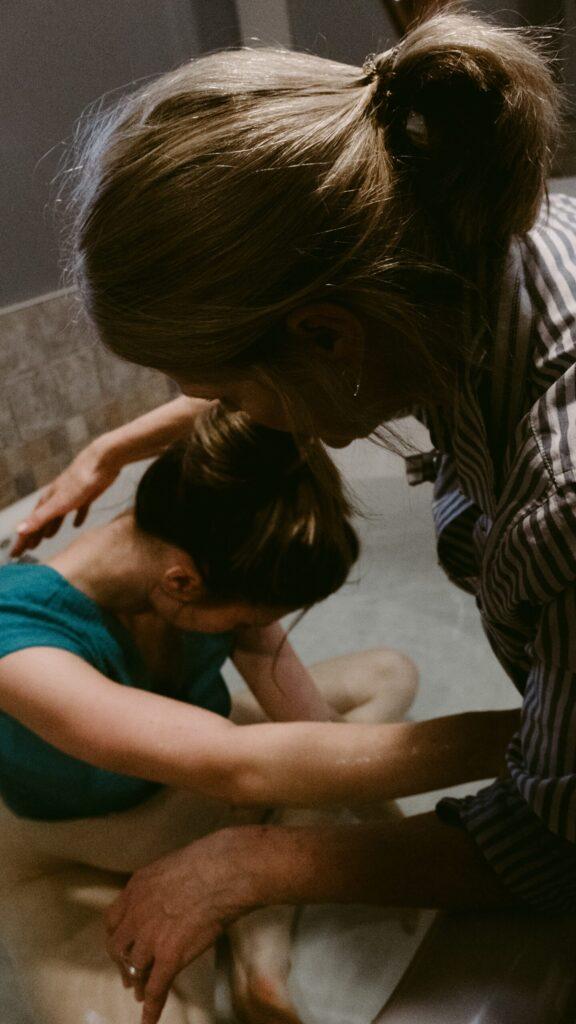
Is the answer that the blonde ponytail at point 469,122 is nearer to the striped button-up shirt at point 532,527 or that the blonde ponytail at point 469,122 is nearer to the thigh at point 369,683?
the striped button-up shirt at point 532,527

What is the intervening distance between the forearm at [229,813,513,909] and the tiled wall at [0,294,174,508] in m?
0.73

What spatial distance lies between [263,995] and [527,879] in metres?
0.30

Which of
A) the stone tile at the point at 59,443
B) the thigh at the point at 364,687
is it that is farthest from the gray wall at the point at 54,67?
the thigh at the point at 364,687

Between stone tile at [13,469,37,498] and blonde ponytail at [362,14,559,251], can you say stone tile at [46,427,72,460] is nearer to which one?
stone tile at [13,469,37,498]

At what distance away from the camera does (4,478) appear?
1.30 metres

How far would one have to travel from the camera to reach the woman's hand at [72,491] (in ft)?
3.45

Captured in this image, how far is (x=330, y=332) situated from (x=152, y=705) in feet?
1.27

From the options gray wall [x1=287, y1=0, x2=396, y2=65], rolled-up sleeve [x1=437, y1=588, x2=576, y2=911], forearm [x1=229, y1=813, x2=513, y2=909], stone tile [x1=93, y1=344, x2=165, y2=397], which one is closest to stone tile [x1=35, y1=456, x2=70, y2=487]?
stone tile [x1=93, y1=344, x2=165, y2=397]

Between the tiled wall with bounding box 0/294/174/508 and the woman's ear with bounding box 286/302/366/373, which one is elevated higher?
the woman's ear with bounding box 286/302/366/373

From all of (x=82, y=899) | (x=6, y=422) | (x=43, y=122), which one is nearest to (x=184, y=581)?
(x=82, y=899)

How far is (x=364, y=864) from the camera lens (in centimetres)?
71

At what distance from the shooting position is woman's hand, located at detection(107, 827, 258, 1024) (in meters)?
0.71

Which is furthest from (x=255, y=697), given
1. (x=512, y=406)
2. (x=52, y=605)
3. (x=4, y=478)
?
(x=512, y=406)

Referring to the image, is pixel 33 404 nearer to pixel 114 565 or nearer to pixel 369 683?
pixel 114 565
